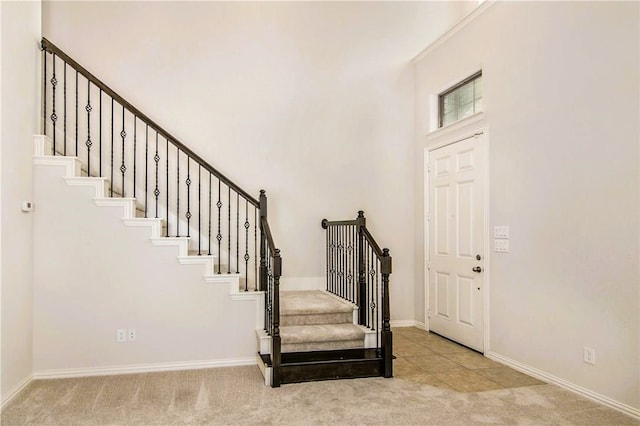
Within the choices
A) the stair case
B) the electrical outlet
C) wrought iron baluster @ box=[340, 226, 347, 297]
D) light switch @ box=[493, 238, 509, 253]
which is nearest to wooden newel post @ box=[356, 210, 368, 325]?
the stair case

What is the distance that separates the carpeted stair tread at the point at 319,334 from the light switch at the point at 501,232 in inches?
64.7

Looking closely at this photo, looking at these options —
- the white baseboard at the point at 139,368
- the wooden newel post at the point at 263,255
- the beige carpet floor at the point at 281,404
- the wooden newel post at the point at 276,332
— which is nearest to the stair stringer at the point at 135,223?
the white baseboard at the point at 139,368

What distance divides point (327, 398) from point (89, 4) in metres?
4.99

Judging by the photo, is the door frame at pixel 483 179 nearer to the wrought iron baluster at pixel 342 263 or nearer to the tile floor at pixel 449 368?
the tile floor at pixel 449 368

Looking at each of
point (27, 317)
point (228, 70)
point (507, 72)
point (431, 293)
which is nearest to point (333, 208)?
point (431, 293)

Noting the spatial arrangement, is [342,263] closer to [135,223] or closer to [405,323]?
[405,323]

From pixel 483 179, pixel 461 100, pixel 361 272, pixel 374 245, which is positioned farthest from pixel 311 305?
pixel 461 100

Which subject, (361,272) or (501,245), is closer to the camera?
(501,245)

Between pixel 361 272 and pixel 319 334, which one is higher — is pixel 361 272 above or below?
above

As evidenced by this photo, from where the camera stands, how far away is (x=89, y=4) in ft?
17.6

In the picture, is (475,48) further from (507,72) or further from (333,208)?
(333,208)

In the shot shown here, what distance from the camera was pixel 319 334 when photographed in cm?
431

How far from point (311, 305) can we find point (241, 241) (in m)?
1.40

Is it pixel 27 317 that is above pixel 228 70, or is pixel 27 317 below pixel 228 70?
below
